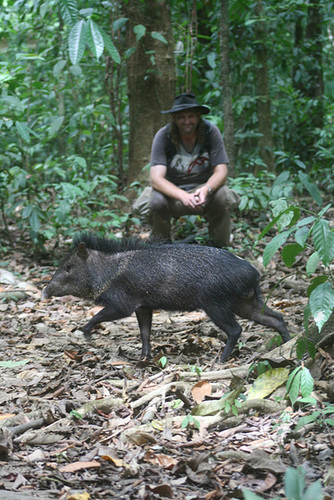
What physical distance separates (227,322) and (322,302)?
1702 millimetres

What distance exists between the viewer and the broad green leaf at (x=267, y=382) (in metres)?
3.07

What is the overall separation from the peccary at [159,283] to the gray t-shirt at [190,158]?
5.58 feet

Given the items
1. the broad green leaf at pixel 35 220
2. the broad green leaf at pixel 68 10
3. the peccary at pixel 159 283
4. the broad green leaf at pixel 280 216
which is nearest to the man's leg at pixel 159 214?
the broad green leaf at pixel 35 220

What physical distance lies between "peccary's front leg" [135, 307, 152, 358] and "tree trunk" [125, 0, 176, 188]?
3.70 meters

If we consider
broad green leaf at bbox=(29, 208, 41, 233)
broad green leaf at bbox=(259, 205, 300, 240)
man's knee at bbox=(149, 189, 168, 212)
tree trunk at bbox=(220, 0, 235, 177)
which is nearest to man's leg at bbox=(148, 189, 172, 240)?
man's knee at bbox=(149, 189, 168, 212)

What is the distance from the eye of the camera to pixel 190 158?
6.28 meters

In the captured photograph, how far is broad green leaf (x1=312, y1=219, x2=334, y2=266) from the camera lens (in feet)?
8.20

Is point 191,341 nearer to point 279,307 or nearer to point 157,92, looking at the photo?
point 279,307

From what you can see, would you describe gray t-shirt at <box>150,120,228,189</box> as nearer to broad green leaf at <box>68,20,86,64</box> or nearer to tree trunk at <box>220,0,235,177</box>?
tree trunk at <box>220,0,235,177</box>

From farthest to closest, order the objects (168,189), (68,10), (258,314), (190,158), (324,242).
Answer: (190,158) < (168,189) < (258,314) < (68,10) < (324,242)

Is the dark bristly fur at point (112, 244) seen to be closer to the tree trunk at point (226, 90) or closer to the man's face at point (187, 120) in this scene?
the man's face at point (187, 120)

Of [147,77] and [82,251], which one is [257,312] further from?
[147,77]

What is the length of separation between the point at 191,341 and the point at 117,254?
3.11 feet

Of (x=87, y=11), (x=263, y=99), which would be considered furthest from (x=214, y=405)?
(x=263, y=99)
